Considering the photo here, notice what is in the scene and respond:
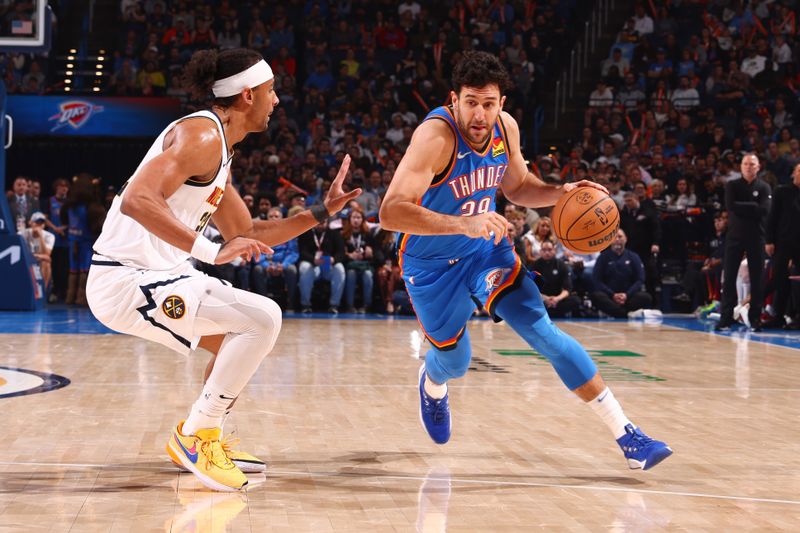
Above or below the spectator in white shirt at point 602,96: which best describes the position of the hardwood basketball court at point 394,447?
below

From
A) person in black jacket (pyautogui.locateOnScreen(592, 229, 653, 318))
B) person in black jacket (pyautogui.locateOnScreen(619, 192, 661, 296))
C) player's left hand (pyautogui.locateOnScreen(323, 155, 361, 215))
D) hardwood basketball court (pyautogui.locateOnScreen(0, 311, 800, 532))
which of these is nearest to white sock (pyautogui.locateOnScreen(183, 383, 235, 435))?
hardwood basketball court (pyautogui.locateOnScreen(0, 311, 800, 532))

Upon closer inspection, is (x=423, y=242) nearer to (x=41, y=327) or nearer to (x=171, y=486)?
(x=171, y=486)

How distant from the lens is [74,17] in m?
20.7

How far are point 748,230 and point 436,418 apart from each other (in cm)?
804

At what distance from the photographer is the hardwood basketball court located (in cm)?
374

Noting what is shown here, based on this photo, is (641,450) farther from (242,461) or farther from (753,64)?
(753,64)

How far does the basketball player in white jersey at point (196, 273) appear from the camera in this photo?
13.4 ft

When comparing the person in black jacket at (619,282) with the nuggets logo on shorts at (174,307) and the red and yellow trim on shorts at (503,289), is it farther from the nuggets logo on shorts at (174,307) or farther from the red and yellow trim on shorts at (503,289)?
the nuggets logo on shorts at (174,307)

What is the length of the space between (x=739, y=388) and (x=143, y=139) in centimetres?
1262

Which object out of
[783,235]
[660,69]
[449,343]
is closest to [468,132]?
[449,343]

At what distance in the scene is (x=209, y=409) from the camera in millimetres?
4285

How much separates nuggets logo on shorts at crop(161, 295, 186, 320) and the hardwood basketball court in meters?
0.69

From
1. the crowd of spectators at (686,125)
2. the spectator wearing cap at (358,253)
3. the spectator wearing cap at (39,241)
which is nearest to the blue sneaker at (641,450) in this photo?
the crowd of spectators at (686,125)

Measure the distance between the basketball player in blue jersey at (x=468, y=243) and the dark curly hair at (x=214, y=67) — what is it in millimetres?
805
